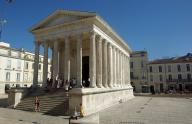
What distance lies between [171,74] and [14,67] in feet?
146

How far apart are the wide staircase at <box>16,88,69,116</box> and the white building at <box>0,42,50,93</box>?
25.1 meters

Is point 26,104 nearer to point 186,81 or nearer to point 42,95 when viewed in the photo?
point 42,95

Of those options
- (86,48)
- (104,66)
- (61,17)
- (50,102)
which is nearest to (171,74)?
(86,48)

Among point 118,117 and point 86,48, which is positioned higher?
point 86,48

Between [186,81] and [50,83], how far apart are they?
1727 inches

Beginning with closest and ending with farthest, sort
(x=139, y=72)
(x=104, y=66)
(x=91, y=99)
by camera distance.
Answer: (x=91, y=99), (x=104, y=66), (x=139, y=72)

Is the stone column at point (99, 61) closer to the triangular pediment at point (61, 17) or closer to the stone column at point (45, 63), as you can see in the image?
the triangular pediment at point (61, 17)

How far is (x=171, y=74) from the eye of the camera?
54.6 metres

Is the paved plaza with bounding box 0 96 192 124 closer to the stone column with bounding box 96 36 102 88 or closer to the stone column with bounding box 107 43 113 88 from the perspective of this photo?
the stone column with bounding box 96 36 102 88

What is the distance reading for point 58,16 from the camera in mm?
23516

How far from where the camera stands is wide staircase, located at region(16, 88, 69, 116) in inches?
651

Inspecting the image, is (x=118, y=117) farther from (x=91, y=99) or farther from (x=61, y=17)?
(x=61, y=17)

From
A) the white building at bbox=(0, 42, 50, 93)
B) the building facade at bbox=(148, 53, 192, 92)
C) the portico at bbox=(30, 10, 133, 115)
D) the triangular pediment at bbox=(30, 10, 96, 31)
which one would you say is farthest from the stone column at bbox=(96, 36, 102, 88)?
the building facade at bbox=(148, 53, 192, 92)

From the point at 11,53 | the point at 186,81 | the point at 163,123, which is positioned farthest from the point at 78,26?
the point at 186,81
